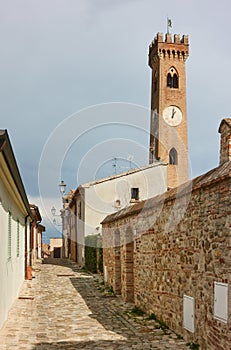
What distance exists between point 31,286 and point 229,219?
1167 centimetres

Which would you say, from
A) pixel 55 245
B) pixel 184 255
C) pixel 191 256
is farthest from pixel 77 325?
pixel 55 245

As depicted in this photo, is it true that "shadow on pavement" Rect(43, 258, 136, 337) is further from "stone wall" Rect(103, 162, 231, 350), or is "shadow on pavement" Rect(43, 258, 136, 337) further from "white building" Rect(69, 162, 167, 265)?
"white building" Rect(69, 162, 167, 265)

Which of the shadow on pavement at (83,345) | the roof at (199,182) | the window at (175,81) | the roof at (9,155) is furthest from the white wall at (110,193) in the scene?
the window at (175,81)

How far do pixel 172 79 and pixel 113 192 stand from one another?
2367cm

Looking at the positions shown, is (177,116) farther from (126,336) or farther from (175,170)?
(126,336)

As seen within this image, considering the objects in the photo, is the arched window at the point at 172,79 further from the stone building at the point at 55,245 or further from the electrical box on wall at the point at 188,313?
the electrical box on wall at the point at 188,313

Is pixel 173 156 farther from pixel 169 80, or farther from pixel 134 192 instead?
pixel 134 192

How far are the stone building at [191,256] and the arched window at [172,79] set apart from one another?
110ft

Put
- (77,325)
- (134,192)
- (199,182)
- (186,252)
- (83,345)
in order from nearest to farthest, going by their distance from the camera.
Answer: (199,182) < (83,345) < (186,252) < (77,325) < (134,192)

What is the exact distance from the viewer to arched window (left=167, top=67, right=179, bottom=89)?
140ft

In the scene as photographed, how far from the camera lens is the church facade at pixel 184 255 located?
565 centimetres

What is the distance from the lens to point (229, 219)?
545 centimetres

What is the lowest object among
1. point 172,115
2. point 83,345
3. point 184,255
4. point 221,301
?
point 83,345

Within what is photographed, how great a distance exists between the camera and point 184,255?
7.22 m
